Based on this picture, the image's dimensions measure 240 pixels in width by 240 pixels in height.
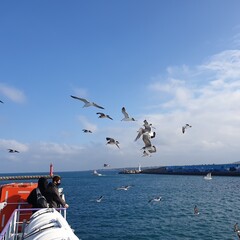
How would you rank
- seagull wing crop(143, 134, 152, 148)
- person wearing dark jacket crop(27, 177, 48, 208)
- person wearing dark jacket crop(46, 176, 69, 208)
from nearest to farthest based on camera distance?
person wearing dark jacket crop(27, 177, 48, 208)
person wearing dark jacket crop(46, 176, 69, 208)
seagull wing crop(143, 134, 152, 148)

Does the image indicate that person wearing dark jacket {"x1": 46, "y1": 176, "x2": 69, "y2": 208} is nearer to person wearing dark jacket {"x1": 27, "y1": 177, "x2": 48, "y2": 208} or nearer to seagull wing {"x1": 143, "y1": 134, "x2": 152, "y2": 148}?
person wearing dark jacket {"x1": 27, "y1": 177, "x2": 48, "y2": 208}

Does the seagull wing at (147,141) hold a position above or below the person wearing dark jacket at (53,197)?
above

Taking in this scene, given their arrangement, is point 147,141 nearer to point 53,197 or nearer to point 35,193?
point 53,197

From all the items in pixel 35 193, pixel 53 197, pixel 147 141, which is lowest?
pixel 53 197

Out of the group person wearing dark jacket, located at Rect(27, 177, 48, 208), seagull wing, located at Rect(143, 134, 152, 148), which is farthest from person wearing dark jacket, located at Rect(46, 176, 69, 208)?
seagull wing, located at Rect(143, 134, 152, 148)

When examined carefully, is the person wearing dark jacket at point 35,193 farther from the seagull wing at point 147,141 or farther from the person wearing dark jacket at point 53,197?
the seagull wing at point 147,141

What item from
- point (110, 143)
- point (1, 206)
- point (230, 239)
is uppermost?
point (110, 143)

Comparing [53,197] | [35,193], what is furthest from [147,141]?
[35,193]

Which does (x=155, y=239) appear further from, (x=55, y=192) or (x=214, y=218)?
(x=55, y=192)

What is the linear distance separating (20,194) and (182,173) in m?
171

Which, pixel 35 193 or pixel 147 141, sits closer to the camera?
pixel 35 193

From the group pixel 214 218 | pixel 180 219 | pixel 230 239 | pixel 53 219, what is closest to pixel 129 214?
pixel 180 219

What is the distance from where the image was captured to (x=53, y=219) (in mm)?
6996

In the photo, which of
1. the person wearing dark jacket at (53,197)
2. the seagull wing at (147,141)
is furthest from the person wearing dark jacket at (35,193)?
the seagull wing at (147,141)
